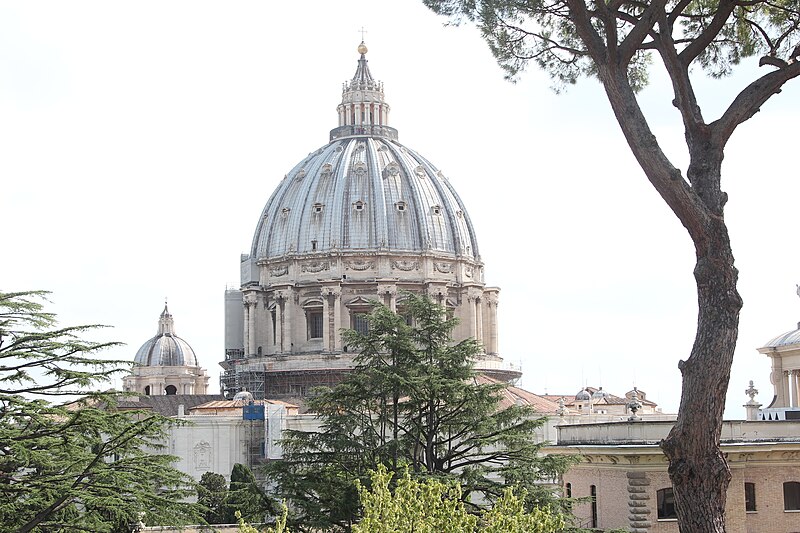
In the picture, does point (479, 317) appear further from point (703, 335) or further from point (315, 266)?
point (703, 335)

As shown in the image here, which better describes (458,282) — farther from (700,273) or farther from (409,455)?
(700,273)

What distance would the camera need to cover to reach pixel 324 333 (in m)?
66.8

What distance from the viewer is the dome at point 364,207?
7088 centimetres

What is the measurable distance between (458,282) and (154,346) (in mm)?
25673

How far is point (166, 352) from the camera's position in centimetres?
8662

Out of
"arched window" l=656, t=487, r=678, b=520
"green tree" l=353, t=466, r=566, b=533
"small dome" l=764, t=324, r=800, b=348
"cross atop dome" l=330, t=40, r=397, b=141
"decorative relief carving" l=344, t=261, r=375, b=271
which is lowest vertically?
"arched window" l=656, t=487, r=678, b=520

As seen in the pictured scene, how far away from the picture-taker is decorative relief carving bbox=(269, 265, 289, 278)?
2785 inches

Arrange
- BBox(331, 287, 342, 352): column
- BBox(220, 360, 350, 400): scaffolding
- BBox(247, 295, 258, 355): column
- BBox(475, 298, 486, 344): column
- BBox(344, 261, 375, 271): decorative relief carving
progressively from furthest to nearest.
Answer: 1. BBox(475, 298, 486, 344): column
2. BBox(247, 295, 258, 355): column
3. BBox(344, 261, 375, 271): decorative relief carving
4. BBox(331, 287, 342, 352): column
5. BBox(220, 360, 350, 400): scaffolding

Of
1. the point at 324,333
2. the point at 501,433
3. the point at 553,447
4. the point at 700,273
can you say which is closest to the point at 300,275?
the point at 324,333

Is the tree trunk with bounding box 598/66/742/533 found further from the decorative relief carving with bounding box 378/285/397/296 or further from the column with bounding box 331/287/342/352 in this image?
the decorative relief carving with bounding box 378/285/397/296

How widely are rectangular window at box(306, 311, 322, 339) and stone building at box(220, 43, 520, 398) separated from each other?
5 centimetres

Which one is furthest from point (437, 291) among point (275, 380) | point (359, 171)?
point (275, 380)

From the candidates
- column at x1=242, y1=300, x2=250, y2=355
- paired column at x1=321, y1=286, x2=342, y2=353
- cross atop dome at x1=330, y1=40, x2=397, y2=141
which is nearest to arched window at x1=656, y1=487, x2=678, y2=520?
paired column at x1=321, y1=286, x2=342, y2=353

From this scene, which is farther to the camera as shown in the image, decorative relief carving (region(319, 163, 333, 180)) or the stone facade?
decorative relief carving (region(319, 163, 333, 180))
